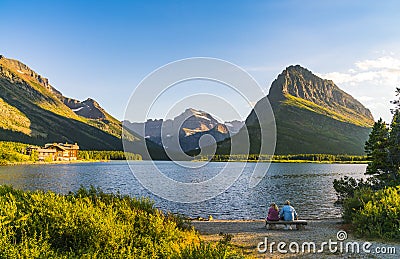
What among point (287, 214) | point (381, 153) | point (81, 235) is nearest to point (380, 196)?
point (287, 214)

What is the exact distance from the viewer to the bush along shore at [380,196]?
18803mm

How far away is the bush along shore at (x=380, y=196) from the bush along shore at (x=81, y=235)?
32.1ft

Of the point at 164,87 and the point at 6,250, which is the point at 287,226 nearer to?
the point at 164,87

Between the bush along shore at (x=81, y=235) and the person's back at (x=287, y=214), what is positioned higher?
the bush along shore at (x=81, y=235)

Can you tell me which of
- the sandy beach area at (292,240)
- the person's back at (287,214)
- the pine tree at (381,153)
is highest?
the pine tree at (381,153)

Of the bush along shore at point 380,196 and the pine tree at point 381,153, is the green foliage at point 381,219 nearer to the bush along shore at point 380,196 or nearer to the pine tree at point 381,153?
the bush along shore at point 380,196

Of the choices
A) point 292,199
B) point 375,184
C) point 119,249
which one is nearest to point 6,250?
point 119,249

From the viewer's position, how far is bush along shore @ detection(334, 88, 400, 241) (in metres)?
18.8

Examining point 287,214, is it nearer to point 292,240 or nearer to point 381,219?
point 292,240

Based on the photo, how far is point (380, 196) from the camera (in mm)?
22781

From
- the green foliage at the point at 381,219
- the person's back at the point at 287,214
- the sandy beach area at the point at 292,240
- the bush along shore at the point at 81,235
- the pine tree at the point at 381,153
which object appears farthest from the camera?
the pine tree at the point at 381,153

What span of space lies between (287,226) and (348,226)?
4033mm

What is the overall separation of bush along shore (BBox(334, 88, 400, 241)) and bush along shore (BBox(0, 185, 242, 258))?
32.1 ft

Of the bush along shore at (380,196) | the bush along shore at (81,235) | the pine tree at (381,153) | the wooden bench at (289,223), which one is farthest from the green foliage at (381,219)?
the pine tree at (381,153)
